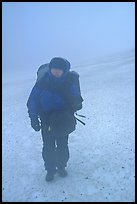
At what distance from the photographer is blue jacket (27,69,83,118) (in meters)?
4.66

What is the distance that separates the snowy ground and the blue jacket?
131 centimetres

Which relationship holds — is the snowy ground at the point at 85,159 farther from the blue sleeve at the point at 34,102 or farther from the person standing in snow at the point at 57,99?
the blue sleeve at the point at 34,102

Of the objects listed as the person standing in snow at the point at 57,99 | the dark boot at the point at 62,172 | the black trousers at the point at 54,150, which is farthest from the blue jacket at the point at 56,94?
the dark boot at the point at 62,172

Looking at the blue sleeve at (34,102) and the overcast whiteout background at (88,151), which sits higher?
the blue sleeve at (34,102)

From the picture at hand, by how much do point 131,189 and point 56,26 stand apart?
9260 centimetres

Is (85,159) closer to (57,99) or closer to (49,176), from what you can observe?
(49,176)

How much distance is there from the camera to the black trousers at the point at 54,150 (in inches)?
197

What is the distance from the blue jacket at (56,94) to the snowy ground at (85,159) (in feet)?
4.31

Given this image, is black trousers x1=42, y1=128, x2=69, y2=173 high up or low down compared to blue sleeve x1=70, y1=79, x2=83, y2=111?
down

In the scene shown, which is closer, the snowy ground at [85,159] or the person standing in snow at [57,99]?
the person standing in snow at [57,99]

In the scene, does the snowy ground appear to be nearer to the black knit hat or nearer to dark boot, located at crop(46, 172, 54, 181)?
dark boot, located at crop(46, 172, 54, 181)

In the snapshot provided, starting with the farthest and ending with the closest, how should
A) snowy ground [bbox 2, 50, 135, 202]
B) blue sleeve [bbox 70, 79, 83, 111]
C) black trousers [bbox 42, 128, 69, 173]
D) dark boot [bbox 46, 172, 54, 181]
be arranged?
1. dark boot [bbox 46, 172, 54, 181]
2. black trousers [bbox 42, 128, 69, 173]
3. snowy ground [bbox 2, 50, 135, 202]
4. blue sleeve [bbox 70, 79, 83, 111]

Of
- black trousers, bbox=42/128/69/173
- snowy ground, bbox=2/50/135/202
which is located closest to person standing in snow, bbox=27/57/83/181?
black trousers, bbox=42/128/69/173

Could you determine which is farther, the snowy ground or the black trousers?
the black trousers
